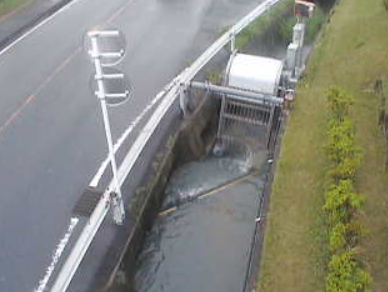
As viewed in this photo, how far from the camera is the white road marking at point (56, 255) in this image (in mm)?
10672

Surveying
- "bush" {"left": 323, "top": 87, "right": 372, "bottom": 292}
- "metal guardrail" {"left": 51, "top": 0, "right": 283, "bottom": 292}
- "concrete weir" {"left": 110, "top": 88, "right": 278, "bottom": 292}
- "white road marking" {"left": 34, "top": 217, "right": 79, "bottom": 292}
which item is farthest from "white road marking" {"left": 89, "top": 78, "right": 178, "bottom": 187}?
"bush" {"left": 323, "top": 87, "right": 372, "bottom": 292}

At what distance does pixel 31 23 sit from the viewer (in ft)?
68.0

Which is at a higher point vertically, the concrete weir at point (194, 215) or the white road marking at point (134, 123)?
the white road marking at point (134, 123)

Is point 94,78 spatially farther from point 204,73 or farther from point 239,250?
point 204,73

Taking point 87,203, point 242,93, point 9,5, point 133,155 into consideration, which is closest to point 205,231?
point 133,155

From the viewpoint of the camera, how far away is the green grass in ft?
69.2

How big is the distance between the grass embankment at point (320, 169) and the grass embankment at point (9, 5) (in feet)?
44.9

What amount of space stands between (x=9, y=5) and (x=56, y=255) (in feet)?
48.1

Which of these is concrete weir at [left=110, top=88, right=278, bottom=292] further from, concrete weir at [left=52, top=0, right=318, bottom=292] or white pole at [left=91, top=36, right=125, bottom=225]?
white pole at [left=91, top=36, right=125, bottom=225]

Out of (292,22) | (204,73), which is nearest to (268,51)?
(292,22)

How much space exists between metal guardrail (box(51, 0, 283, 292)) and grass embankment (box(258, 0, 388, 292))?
3391 mm

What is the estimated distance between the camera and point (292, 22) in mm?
21625

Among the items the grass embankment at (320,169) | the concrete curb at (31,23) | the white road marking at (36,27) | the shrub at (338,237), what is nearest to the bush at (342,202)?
the shrub at (338,237)

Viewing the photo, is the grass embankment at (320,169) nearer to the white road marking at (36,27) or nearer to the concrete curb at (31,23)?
the white road marking at (36,27)
